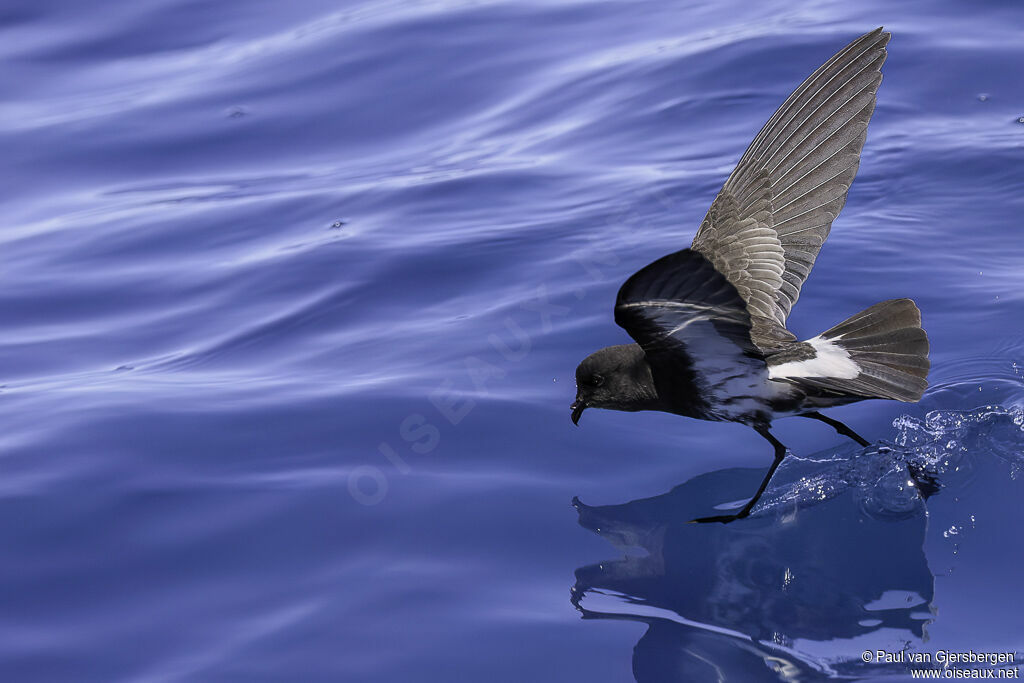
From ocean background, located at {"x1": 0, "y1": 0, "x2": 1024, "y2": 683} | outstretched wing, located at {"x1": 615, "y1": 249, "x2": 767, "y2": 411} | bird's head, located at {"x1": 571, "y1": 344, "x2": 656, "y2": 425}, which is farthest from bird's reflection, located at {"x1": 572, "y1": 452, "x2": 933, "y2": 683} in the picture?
outstretched wing, located at {"x1": 615, "y1": 249, "x2": 767, "y2": 411}

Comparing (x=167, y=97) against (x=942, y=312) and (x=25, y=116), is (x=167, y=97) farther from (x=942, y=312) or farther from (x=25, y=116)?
(x=942, y=312)

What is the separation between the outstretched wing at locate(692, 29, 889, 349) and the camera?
4684 millimetres

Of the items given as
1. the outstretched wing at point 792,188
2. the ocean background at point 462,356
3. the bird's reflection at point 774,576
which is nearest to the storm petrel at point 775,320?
the outstretched wing at point 792,188

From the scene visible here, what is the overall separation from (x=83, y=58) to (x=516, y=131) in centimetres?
470

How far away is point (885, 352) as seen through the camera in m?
4.10

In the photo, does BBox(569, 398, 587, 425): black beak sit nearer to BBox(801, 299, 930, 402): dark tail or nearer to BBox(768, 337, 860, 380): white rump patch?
BBox(768, 337, 860, 380): white rump patch

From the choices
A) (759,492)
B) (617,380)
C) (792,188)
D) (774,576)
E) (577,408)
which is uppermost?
(792,188)

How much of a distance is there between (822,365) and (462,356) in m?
2.18

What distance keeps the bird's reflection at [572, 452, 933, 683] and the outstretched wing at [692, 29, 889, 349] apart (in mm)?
757

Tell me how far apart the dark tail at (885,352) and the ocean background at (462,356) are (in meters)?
0.68

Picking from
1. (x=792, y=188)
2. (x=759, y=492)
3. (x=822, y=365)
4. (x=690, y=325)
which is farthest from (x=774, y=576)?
(x=792, y=188)

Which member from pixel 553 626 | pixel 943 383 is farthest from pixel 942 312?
pixel 553 626

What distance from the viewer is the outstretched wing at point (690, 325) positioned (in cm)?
318

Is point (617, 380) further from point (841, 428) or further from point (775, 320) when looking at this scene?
point (841, 428)
